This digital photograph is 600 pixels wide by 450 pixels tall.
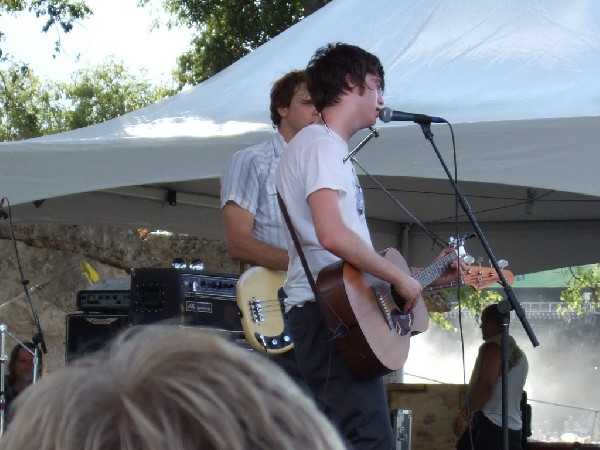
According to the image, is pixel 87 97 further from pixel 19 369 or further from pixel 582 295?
pixel 19 369

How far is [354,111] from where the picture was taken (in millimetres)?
3236

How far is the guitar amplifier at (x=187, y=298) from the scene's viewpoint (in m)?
3.98

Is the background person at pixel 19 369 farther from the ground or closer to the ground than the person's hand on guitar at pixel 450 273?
closer to the ground

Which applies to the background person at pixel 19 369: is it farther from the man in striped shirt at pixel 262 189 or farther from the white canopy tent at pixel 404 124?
the man in striped shirt at pixel 262 189

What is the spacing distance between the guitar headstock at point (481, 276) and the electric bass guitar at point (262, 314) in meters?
0.69

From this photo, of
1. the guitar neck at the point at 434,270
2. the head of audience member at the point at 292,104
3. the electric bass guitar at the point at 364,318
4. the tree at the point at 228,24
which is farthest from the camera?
the tree at the point at 228,24

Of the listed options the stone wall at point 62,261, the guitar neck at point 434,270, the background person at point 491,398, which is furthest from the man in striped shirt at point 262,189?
the stone wall at point 62,261

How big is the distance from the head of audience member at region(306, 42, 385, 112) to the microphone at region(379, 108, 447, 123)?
80mm

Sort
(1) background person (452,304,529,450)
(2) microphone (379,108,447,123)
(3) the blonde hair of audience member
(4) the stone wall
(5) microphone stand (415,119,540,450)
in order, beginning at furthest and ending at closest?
(4) the stone wall < (1) background person (452,304,529,450) < (5) microphone stand (415,119,540,450) < (2) microphone (379,108,447,123) < (3) the blonde hair of audience member

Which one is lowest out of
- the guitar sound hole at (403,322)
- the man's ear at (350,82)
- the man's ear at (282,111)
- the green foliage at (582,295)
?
the guitar sound hole at (403,322)

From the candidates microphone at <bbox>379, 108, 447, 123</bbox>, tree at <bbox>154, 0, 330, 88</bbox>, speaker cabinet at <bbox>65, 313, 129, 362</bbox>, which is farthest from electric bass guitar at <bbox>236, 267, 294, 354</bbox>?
tree at <bbox>154, 0, 330, 88</bbox>

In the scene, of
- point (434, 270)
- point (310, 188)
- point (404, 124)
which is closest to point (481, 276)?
point (434, 270)

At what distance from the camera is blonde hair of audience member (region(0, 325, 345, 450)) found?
722mm

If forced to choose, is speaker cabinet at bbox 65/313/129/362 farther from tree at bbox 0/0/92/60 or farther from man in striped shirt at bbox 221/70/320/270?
tree at bbox 0/0/92/60
